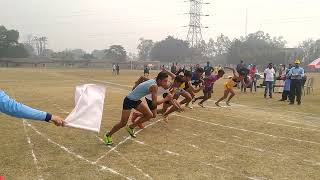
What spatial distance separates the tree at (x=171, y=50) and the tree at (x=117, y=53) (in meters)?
9.49

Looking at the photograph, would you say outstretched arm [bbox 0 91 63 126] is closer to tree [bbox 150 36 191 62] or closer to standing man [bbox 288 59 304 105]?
standing man [bbox 288 59 304 105]

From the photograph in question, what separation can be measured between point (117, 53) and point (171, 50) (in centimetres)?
1597

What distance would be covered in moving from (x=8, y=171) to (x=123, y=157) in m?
2.12

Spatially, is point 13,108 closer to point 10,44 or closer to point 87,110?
point 87,110

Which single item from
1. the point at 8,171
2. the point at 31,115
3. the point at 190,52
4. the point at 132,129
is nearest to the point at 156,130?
the point at 132,129

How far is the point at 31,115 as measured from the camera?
427 centimetres

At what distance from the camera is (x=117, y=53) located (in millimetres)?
125000

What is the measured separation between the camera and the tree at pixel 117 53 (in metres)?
124

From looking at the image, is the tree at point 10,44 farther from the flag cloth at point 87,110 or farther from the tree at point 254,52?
the flag cloth at point 87,110

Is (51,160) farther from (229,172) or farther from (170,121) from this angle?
(170,121)

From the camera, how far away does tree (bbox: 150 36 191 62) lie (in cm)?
12119

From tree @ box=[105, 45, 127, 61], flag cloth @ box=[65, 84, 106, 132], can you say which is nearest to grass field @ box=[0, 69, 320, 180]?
flag cloth @ box=[65, 84, 106, 132]

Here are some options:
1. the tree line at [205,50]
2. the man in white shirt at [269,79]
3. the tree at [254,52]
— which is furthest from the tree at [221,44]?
the man in white shirt at [269,79]

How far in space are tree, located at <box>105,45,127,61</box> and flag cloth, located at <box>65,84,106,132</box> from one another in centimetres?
11833
